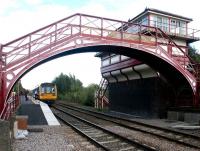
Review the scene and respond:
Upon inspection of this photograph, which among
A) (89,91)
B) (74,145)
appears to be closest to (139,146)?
(74,145)

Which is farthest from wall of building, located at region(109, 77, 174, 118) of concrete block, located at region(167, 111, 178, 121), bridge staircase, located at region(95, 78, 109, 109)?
bridge staircase, located at region(95, 78, 109, 109)

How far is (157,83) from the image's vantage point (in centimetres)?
2369

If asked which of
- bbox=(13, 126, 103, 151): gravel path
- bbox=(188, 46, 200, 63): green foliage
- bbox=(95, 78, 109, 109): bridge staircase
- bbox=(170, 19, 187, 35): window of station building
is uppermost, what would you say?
bbox=(170, 19, 187, 35): window of station building

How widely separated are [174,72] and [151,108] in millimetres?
3061

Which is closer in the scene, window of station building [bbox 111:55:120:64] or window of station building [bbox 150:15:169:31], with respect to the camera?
window of station building [bbox 150:15:169:31]

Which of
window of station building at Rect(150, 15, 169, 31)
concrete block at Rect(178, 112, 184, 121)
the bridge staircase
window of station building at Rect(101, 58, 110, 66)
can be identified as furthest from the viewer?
the bridge staircase

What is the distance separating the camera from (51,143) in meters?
12.2

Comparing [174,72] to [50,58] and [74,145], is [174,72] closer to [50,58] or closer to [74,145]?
[50,58]

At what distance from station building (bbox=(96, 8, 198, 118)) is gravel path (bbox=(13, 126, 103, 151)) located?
408 inches

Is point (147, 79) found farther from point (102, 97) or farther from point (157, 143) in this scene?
point (157, 143)

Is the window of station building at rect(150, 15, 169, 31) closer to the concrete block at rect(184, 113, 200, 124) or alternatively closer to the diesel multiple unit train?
the concrete block at rect(184, 113, 200, 124)

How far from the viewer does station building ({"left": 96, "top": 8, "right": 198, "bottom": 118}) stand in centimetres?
2377

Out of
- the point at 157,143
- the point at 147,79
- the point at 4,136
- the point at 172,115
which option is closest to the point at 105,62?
the point at 147,79

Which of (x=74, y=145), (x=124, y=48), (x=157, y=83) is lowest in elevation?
(x=74, y=145)
